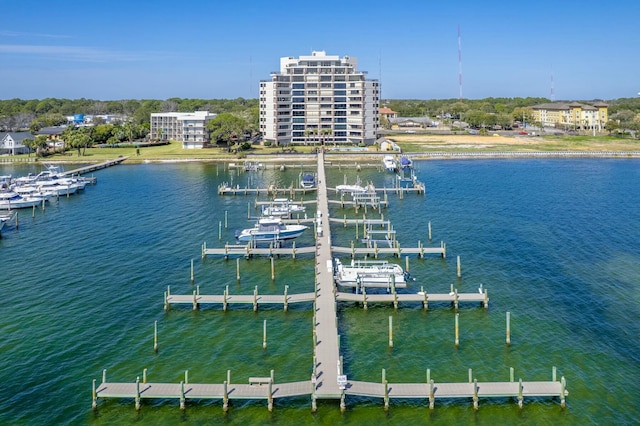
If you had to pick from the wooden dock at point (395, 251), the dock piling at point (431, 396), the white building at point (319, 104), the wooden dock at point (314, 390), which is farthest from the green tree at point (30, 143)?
the dock piling at point (431, 396)

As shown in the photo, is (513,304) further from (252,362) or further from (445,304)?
(252,362)

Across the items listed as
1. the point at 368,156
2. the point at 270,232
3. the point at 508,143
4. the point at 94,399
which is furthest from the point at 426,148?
the point at 94,399

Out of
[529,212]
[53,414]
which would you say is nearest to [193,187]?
[529,212]

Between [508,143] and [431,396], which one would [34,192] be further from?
[508,143]

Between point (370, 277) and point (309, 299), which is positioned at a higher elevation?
point (370, 277)

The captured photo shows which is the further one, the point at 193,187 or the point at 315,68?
the point at 315,68

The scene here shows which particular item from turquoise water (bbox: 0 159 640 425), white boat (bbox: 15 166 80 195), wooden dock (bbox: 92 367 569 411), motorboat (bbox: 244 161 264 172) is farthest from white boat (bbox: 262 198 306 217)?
motorboat (bbox: 244 161 264 172)

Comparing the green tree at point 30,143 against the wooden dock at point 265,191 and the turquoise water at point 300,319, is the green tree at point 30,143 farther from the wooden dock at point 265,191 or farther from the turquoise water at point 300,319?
the wooden dock at point 265,191
